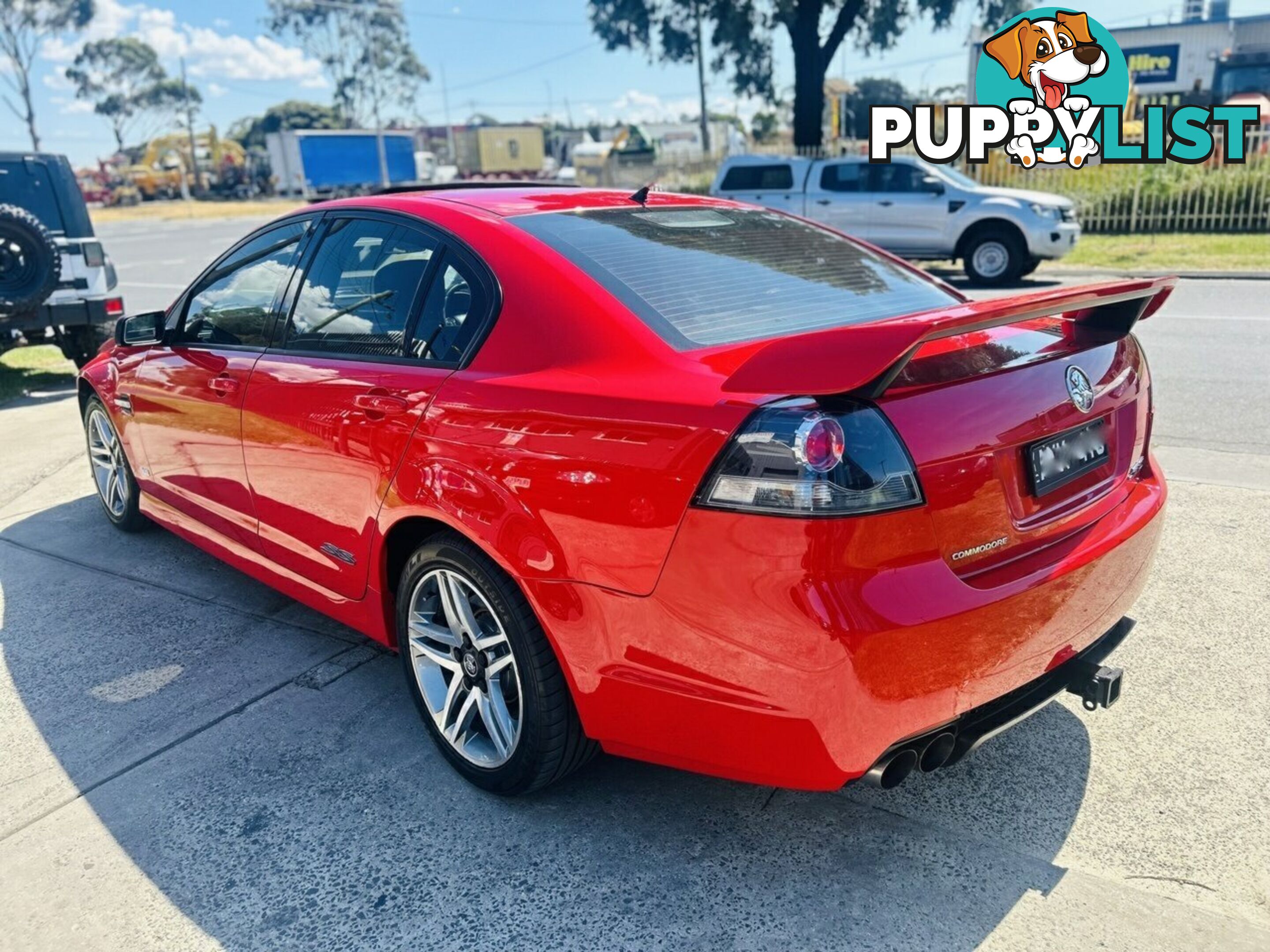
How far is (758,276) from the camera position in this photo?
301 cm

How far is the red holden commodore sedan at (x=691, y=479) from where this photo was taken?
6.91ft

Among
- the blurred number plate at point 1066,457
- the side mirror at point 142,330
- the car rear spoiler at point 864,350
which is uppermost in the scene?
the car rear spoiler at point 864,350

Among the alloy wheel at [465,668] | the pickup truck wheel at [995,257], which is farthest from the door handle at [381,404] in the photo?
the pickup truck wheel at [995,257]

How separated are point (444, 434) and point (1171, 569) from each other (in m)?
3.09

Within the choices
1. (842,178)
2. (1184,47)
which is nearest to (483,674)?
(842,178)

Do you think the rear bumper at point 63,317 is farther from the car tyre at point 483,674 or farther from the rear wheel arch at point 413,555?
the car tyre at point 483,674

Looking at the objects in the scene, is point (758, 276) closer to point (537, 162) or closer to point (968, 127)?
point (968, 127)

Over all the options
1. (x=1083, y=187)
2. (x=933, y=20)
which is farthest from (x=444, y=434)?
(x=933, y=20)

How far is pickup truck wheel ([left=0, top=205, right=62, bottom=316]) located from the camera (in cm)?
808

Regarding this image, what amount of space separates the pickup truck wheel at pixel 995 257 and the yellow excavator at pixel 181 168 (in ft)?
180

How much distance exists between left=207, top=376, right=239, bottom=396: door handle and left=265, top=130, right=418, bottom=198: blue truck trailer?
153 ft

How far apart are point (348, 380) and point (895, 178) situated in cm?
1335

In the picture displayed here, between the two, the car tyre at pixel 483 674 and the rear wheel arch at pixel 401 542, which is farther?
the rear wheel arch at pixel 401 542

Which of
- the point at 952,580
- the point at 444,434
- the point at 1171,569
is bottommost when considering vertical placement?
the point at 1171,569
